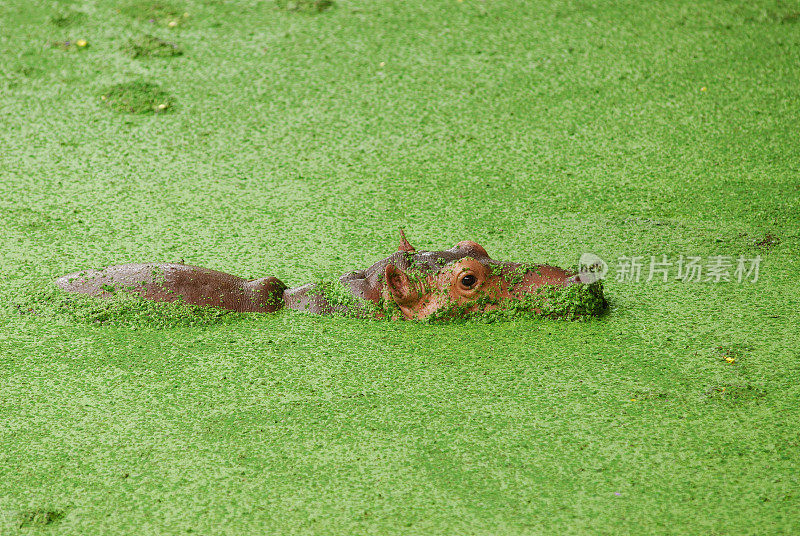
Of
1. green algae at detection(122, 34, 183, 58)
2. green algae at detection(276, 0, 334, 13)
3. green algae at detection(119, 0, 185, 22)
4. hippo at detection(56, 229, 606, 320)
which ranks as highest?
green algae at detection(276, 0, 334, 13)

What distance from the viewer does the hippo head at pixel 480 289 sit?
264cm

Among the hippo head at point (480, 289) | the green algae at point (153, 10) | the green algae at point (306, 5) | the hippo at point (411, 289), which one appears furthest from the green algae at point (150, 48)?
the hippo head at point (480, 289)

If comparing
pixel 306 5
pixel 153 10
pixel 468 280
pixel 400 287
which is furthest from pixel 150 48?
pixel 468 280

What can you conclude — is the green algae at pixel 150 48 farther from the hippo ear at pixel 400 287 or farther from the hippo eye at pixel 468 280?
the hippo eye at pixel 468 280

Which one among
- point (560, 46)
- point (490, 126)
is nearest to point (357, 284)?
point (490, 126)

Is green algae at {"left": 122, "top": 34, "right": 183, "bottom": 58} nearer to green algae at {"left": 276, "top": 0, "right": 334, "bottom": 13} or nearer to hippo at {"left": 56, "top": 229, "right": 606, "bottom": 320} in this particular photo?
green algae at {"left": 276, "top": 0, "right": 334, "bottom": 13}

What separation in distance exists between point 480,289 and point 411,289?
206mm

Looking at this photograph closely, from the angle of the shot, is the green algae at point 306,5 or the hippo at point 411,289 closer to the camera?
the hippo at point 411,289

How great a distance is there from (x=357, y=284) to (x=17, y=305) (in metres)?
1.11

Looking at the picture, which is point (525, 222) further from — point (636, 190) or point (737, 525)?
point (737, 525)

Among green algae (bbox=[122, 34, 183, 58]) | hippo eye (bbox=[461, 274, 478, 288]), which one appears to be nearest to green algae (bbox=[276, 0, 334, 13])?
green algae (bbox=[122, 34, 183, 58])

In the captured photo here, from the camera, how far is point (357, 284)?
273 cm

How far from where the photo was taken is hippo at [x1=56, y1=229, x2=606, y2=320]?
2.64 m

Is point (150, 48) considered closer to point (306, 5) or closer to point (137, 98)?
point (137, 98)
